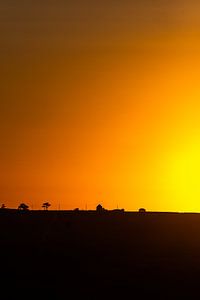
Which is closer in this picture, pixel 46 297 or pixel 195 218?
pixel 46 297

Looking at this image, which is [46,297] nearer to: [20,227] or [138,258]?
[138,258]

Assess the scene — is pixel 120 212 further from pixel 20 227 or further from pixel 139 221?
pixel 20 227

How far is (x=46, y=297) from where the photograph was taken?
62.6 metres

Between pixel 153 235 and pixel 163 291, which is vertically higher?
pixel 153 235

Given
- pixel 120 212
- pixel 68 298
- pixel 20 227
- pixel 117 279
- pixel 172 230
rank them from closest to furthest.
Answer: pixel 68 298 < pixel 117 279 < pixel 20 227 < pixel 172 230 < pixel 120 212

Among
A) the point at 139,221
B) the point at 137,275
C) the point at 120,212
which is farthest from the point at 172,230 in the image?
the point at 137,275

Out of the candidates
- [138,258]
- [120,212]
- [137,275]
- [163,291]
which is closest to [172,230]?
[120,212]

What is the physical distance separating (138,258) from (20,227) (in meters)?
21.8

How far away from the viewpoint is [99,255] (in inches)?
3327

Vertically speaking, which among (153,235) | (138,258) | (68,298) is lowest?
(68,298)

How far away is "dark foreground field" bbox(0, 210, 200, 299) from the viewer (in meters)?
66.6

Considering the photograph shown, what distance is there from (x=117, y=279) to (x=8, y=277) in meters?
9.14

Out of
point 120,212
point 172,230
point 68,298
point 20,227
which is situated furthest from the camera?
point 120,212

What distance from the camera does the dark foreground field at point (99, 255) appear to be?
219 feet
